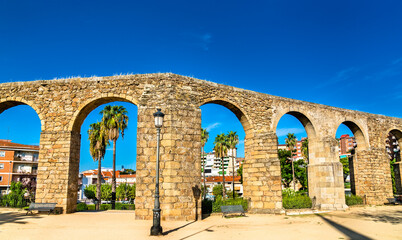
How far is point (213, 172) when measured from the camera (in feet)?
338

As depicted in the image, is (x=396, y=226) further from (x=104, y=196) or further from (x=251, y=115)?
(x=104, y=196)

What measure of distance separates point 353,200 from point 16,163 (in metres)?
41.8

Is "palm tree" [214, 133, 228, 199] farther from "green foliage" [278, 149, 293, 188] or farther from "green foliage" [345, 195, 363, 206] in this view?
"green foliage" [345, 195, 363, 206]

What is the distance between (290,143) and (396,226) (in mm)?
34485

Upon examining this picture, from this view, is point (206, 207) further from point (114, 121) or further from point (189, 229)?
point (114, 121)

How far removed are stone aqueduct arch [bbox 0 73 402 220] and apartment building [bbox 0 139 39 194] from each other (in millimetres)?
29591

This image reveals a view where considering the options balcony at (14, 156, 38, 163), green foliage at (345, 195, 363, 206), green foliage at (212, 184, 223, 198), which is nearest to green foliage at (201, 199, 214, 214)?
green foliage at (345, 195, 363, 206)

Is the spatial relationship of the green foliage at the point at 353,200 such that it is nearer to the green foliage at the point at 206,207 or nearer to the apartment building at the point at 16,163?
the green foliage at the point at 206,207

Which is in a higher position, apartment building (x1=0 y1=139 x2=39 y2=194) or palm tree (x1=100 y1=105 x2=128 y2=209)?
palm tree (x1=100 y1=105 x2=128 y2=209)

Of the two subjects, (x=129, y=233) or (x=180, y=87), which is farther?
(x=180, y=87)

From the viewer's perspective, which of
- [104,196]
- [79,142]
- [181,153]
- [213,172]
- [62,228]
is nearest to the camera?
[62,228]

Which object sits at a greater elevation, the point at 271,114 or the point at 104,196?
the point at 271,114

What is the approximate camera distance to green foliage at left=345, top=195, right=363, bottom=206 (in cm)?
1777

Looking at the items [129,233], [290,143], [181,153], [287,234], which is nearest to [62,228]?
[129,233]
